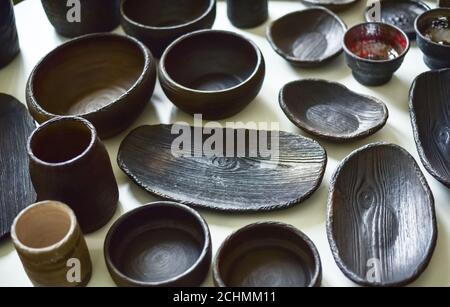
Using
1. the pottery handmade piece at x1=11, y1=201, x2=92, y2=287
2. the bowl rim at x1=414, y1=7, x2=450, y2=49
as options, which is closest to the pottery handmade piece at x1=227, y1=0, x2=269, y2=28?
the bowl rim at x1=414, y1=7, x2=450, y2=49

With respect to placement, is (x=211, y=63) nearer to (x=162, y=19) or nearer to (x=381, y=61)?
(x=162, y=19)

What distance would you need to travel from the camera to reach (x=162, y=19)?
5.77ft

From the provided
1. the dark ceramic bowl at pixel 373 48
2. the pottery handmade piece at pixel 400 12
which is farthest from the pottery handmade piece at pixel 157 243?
the pottery handmade piece at pixel 400 12

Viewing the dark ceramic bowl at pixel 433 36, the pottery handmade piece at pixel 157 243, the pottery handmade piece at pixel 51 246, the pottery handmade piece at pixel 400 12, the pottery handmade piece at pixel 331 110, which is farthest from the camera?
the pottery handmade piece at pixel 400 12

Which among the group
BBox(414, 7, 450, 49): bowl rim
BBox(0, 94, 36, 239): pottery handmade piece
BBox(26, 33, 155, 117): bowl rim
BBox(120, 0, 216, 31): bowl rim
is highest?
BBox(414, 7, 450, 49): bowl rim

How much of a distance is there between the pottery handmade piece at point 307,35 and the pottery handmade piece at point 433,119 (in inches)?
9.9

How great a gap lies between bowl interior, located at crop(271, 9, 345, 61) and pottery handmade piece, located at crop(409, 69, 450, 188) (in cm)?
27

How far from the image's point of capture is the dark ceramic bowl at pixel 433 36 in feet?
4.76

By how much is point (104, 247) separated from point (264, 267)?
31 cm

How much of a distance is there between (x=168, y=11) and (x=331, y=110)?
2.06 ft

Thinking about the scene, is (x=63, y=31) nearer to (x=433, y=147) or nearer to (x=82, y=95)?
(x=82, y=95)

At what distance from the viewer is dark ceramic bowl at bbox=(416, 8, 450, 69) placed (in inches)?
57.1

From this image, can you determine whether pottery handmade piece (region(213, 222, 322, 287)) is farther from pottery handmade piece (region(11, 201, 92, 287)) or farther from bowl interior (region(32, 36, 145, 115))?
bowl interior (region(32, 36, 145, 115))

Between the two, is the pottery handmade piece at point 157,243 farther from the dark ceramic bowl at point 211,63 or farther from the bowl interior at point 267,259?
the dark ceramic bowl at point 211,63
